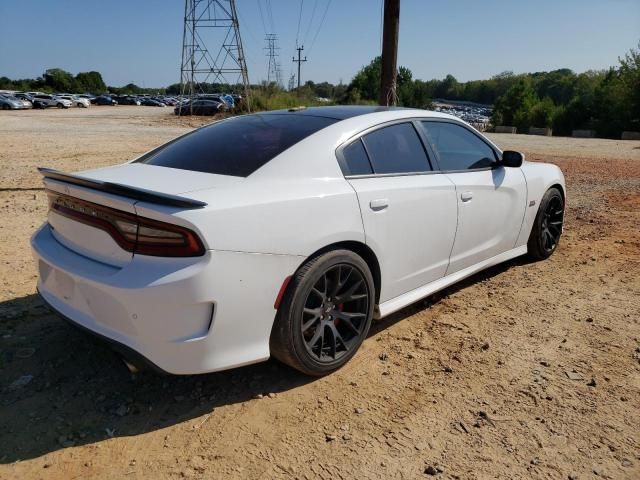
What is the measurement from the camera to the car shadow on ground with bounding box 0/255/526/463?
244 centimetres

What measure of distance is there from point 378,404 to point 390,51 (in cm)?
748

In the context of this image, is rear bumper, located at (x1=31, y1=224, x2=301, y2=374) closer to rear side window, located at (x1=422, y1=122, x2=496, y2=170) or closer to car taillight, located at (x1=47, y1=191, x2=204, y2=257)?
car taillight, located at (x1=47, y1=191, x2=204, y2=257)

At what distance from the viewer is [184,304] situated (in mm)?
2271

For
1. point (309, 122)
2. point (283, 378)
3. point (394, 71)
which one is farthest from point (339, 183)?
point (394, 71)

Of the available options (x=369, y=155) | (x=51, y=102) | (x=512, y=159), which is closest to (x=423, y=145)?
(x=369, y=155)

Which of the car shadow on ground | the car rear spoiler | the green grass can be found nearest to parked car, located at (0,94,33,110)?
the green grass

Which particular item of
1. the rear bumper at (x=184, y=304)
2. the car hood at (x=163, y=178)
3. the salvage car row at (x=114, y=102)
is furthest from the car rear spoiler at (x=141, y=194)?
the salvage car row at (x=114, y=102)

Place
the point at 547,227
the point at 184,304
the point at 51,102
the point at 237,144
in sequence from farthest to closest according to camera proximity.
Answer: the point at 51,102, the point at 547,227, the point at 237,144, the point at 184,304

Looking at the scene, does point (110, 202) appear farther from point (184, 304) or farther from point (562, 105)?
point (562, 105)

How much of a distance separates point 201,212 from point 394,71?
7.63m

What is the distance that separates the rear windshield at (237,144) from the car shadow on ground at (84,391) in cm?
115

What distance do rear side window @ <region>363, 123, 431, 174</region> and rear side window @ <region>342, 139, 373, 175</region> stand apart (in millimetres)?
53

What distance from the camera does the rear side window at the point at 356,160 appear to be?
3.04 m

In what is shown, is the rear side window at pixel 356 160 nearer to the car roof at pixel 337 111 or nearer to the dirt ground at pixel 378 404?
the car roof at pixel 337 111
